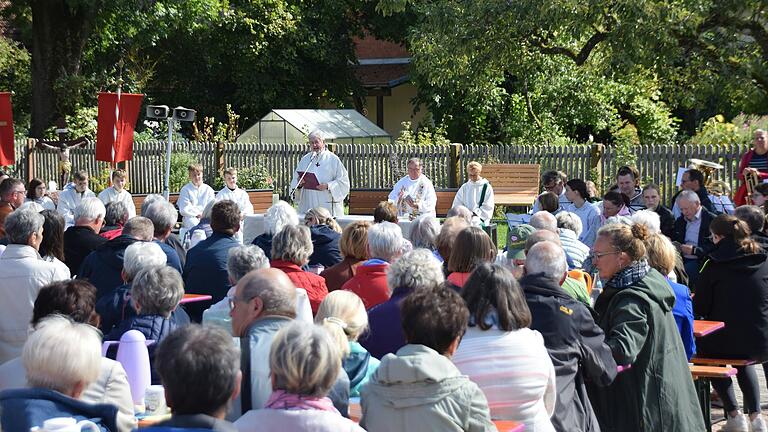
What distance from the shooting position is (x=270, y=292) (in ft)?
14.8

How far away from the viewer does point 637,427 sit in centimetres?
564

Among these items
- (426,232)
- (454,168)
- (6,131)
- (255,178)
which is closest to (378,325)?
(426,232)

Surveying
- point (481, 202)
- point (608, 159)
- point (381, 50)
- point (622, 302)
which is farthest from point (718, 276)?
point (381, 50)

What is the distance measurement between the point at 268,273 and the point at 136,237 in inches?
121

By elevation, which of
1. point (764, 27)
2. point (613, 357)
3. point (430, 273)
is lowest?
point (613, 357)

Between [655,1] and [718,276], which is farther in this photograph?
[655,1]

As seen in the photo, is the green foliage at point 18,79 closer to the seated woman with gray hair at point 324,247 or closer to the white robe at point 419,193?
the white robe at point 419,193

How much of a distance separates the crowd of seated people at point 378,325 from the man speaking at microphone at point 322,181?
5.14 m

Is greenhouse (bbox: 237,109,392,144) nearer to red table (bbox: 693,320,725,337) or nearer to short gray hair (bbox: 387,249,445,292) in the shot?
red table (bbox: 693,320,725,337)

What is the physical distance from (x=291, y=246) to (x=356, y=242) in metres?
0.84

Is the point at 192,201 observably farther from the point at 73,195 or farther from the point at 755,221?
the point at 755,221

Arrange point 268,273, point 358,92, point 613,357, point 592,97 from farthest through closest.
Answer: point 358,92 → point 592,97 → point 613,357 → point 268,273

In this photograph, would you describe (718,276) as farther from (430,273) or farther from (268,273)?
(268,273)

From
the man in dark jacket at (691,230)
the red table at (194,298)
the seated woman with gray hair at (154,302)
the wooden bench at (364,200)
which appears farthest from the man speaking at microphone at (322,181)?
the seated woman with gray hair at (154,302)
